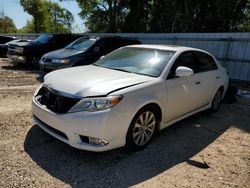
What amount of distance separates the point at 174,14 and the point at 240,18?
4.60 meters

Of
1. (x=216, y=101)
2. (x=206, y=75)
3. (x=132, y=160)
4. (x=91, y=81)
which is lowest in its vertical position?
(x=132, y=160)

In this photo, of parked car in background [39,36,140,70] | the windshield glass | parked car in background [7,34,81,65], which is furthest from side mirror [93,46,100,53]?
the windshield glass

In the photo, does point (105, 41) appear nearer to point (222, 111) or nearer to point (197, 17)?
point (222, 111)

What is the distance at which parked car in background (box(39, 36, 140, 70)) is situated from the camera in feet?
26.9

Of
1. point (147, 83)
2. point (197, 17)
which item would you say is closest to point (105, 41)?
point (147, 83)

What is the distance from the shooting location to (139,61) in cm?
448

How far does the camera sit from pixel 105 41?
31.3 ft

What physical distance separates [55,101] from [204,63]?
10.9 ft

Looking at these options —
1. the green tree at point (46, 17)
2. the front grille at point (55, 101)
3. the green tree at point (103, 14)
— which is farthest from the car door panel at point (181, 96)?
the green tree at point (46, 17)

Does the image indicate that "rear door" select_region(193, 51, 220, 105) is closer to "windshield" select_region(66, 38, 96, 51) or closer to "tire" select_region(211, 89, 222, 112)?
"tire" select_region(211, 89, 222, 112)

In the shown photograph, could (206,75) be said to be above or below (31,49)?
above

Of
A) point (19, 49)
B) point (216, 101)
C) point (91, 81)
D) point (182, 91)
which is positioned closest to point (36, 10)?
point (19, 49)

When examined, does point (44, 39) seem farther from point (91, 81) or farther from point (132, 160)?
point (132, 160)

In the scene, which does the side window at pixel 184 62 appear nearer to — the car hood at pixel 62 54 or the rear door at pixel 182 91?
the rear door at pixel 182 91
